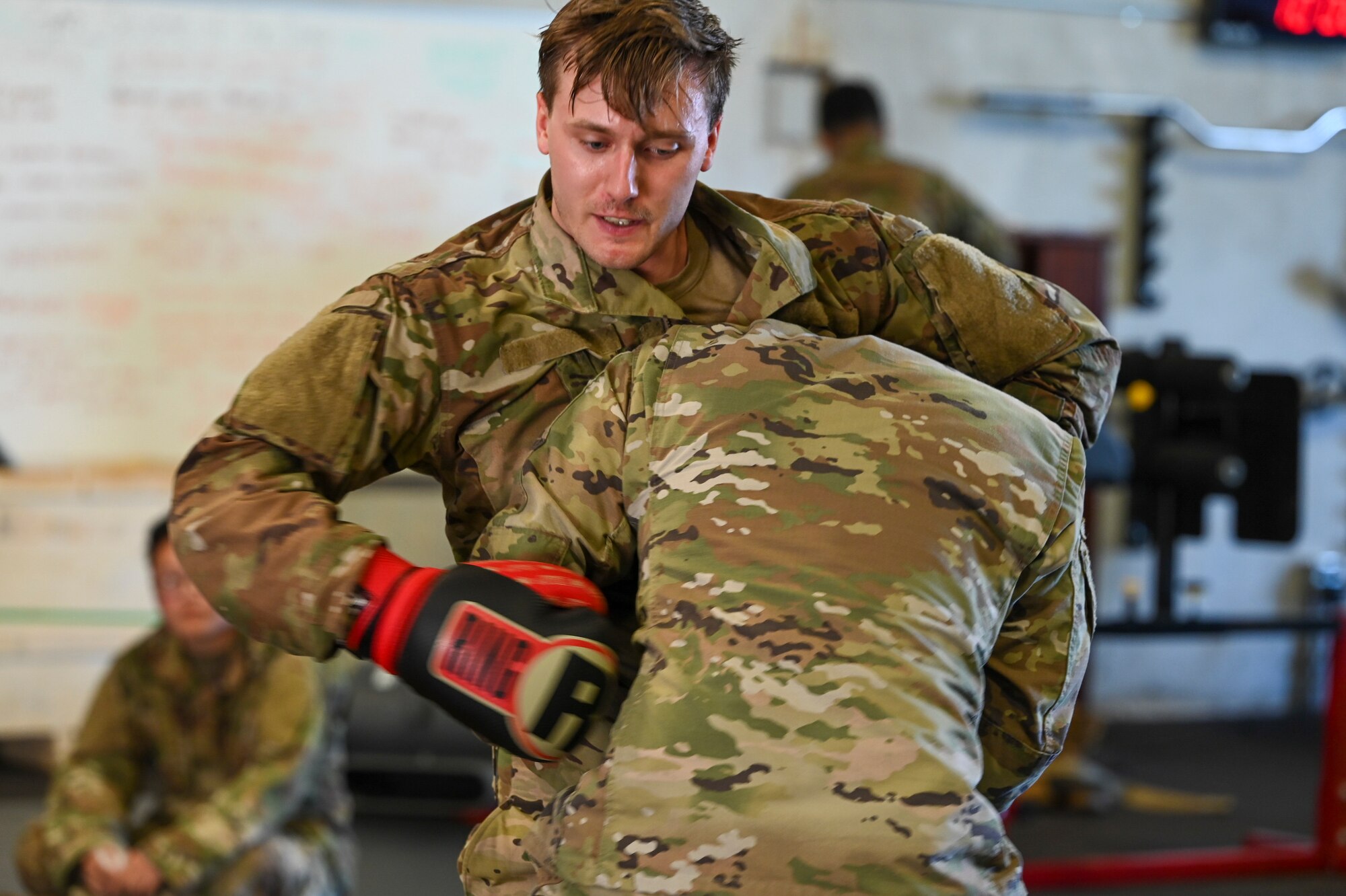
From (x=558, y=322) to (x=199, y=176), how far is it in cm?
313

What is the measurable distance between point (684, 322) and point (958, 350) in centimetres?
29

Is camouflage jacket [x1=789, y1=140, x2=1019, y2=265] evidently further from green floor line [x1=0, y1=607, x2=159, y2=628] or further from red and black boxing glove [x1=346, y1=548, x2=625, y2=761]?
red and black boxing glove [x1=346, y1=548, x2=625, y2=761]

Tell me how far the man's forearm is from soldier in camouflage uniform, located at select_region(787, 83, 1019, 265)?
2.17m

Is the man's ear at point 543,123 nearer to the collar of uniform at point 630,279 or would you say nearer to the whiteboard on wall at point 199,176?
the collar of uniform at point 630,279

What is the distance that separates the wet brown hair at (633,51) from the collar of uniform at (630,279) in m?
0.13

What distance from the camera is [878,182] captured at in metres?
3.28

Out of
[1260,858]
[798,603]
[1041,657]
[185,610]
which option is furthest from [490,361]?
[1260,858]

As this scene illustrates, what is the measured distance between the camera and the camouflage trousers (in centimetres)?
227

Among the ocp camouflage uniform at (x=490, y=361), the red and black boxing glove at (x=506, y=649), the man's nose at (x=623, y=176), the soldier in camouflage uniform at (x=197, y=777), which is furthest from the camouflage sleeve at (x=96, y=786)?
the man's nose at (x=623, y=176)

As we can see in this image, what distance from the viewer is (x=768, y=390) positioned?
3.66ft

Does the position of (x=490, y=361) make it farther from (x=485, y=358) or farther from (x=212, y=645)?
(x=212, y=645)

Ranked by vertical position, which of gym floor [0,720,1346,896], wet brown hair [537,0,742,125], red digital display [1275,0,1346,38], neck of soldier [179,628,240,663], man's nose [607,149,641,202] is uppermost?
red digital display [1275,0,1346,38]

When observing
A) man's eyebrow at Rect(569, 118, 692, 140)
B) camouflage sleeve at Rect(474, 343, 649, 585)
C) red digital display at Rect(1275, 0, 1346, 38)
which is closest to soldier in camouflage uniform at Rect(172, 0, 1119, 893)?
man's eyebrow at Rect(569, 118, 692, 140)

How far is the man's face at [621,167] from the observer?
1245 mm
